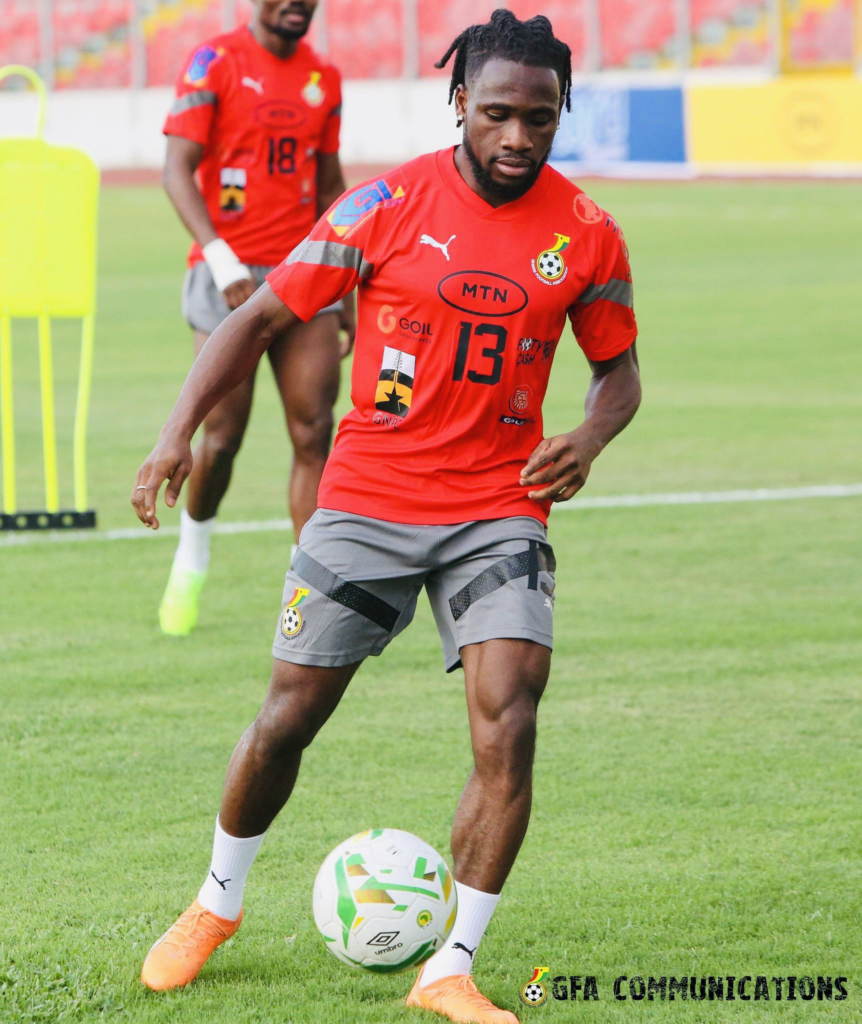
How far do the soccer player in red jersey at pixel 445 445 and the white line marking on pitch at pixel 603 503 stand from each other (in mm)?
5251

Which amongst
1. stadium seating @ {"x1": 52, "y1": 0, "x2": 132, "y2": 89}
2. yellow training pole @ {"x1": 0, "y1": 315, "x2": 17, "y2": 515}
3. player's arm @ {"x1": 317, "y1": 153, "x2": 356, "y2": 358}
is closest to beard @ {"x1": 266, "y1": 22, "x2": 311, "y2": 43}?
player's arm @ {"x1": 317, "y1": 153, "x2": 356, "y2": 358}

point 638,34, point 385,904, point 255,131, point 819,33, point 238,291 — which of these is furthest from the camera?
point 638,34

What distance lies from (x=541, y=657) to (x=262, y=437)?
8355 mm

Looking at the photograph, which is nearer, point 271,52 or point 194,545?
point 271,52

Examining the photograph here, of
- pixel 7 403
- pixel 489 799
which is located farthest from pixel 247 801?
pixel 7 403

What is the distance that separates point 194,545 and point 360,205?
3632mm

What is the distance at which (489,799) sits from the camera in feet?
13.3

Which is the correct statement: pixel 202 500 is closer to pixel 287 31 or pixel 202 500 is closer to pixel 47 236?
pixel 47 236

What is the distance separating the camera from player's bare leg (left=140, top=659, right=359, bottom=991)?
418cm

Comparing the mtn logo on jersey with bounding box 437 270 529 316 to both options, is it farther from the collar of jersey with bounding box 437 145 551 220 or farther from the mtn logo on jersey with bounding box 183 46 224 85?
the mtn logo on jersey with bounding box 183 46 224 85

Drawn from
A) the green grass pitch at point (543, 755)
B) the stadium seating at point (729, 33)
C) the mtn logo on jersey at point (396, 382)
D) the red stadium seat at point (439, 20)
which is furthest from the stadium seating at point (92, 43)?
the mtn logo on jersey at point (396, 382)

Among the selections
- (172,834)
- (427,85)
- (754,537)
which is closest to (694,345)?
(754,537)

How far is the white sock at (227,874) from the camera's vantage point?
430 cm

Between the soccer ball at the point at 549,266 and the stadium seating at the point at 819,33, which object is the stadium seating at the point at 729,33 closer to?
the stadium seating at the point at 819,33
